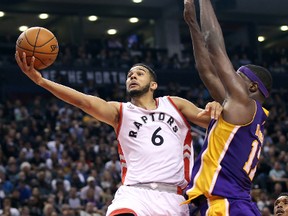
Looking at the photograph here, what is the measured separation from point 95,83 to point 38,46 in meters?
22.1

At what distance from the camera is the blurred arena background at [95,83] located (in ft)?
57.7

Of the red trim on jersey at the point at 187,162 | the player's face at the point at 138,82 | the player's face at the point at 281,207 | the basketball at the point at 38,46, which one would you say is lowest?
the player's face at the point at 281,207

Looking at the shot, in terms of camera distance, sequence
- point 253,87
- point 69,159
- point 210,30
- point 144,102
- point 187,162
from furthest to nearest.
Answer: point 69,159, point 144,102, point 187,162, point 253,87, point 210,30

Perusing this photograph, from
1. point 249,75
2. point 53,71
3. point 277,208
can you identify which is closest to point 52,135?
point 53,71

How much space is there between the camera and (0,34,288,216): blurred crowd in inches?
661

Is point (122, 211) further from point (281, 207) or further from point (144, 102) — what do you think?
point (281, 207)

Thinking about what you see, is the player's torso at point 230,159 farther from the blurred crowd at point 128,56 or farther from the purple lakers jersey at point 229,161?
the blurred crowd at point 128,56

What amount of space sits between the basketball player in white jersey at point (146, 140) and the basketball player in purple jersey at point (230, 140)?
65cm

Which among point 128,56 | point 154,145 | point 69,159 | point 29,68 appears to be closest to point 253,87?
point 154,145

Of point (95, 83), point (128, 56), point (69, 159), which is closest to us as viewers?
point (69, 159)

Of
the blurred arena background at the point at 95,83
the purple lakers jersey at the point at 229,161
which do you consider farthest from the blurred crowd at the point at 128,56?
the purple lakers jersey at the point at 229,161

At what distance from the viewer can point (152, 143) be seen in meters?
7.12

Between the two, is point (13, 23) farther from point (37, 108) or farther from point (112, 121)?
point (112, 121)

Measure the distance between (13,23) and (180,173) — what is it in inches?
1146
